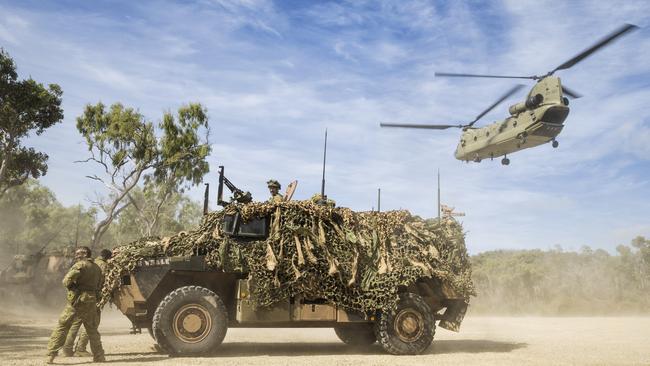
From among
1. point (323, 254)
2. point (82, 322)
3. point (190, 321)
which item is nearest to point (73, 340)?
point (82, 322)

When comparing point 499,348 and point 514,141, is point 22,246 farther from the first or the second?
point 499,348

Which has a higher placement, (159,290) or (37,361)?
(159,290)

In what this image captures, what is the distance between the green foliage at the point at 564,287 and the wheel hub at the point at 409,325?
29.3m

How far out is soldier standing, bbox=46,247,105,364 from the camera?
8.42 m

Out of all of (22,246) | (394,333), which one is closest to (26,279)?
(394,333)

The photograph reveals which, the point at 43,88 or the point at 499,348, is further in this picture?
the point at 43,88

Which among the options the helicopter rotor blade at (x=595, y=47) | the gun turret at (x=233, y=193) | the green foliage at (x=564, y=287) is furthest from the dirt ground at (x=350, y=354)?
the green foliage at (x=564, y=287)

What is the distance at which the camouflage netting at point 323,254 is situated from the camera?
31.1ft

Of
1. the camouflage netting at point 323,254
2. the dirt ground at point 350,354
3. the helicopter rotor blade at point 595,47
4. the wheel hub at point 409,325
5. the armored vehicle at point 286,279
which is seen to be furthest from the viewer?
the helicopter rotor blade at point 595,47

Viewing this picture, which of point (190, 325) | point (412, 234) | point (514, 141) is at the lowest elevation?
point (190, 325)

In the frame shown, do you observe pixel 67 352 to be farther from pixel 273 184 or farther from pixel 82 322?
pixel 273 184

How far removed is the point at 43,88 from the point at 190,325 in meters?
17.2

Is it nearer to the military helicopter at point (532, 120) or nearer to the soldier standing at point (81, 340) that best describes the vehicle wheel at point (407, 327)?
the soldier standing at point (81, 340)

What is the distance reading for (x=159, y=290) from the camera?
947 centimetres
